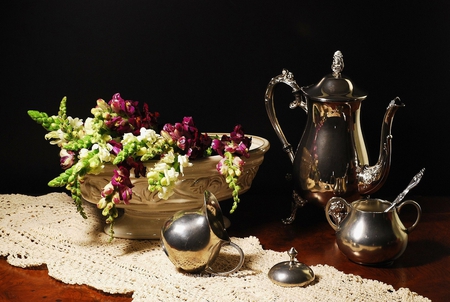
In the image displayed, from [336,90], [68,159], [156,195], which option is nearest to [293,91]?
[336,90]

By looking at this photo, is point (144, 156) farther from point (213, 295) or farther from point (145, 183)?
point (213, 295)

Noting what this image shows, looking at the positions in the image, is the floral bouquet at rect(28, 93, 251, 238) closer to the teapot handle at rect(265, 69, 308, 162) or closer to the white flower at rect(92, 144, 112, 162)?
the white flower at rect(92, 144, 112, 162)

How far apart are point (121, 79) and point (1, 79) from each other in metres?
0.30

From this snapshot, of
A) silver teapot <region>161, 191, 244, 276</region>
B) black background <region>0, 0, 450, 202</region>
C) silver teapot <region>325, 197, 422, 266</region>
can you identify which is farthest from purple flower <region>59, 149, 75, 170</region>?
silver teapot <region>325, 197, 422, 266</region>

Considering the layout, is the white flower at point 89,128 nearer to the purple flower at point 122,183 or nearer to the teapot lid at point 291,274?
the purple flower at point 122,183

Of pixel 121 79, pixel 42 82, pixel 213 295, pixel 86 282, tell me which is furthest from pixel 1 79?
pixel 213 295

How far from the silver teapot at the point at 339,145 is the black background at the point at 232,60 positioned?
25 cm

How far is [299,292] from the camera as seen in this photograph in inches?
36.2

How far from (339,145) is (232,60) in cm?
40

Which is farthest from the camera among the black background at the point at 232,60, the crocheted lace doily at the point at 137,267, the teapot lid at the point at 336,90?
the black background at the point at 232,60

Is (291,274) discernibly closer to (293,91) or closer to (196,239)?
(196,239)

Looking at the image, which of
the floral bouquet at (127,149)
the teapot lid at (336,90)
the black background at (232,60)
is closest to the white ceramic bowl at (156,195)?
the floral bouquet at (127,149)

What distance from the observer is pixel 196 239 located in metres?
0.96

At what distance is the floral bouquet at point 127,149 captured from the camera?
103 centimetres
